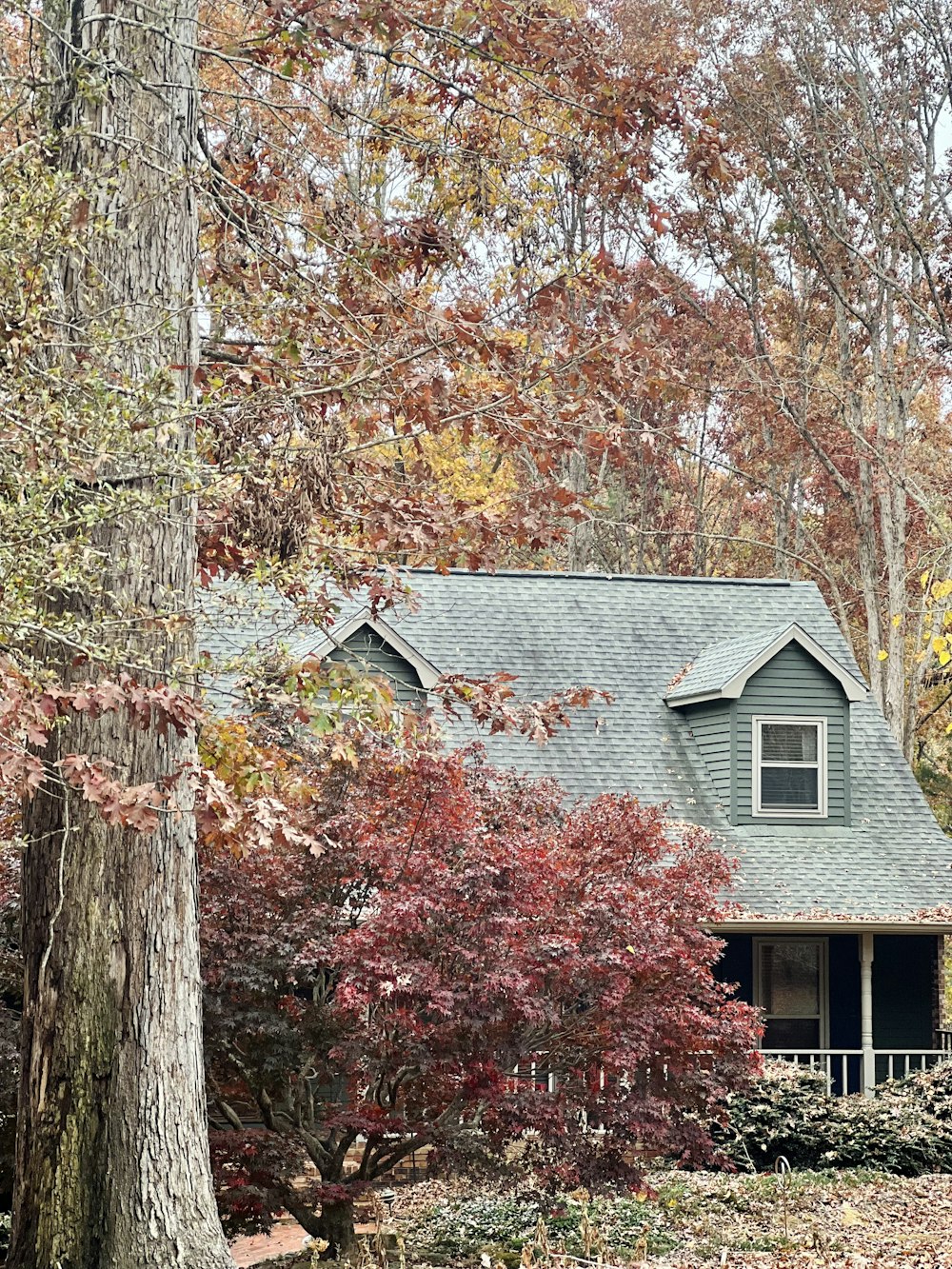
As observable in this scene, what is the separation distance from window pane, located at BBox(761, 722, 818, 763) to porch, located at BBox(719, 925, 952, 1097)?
7.22 ft

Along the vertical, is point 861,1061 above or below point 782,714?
below

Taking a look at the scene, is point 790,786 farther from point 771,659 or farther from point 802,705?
point 771,659

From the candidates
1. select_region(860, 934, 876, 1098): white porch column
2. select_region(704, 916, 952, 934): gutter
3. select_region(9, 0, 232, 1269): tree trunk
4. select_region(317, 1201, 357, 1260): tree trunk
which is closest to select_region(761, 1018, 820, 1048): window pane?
select_region(860, 934, 876, 1098): white porch column

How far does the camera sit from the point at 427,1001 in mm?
9500

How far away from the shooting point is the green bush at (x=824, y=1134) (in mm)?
14617

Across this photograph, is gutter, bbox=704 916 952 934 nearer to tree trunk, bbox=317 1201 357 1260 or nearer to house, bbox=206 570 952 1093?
house, bbox=206 570 952 1093

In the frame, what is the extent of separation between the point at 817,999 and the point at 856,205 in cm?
1275

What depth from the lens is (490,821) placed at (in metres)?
10.8

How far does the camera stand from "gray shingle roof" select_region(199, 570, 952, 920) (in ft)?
58.1

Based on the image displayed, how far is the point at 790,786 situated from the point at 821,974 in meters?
2.33

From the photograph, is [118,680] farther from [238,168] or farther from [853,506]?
[853,506]

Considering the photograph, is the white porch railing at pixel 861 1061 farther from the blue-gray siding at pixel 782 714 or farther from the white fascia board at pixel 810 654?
the white fascia board at pixel 810 654

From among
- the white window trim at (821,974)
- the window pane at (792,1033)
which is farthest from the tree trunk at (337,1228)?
the window pane at (792,1033)

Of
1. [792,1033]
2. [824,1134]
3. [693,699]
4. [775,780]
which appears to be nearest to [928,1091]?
[824,1134]
